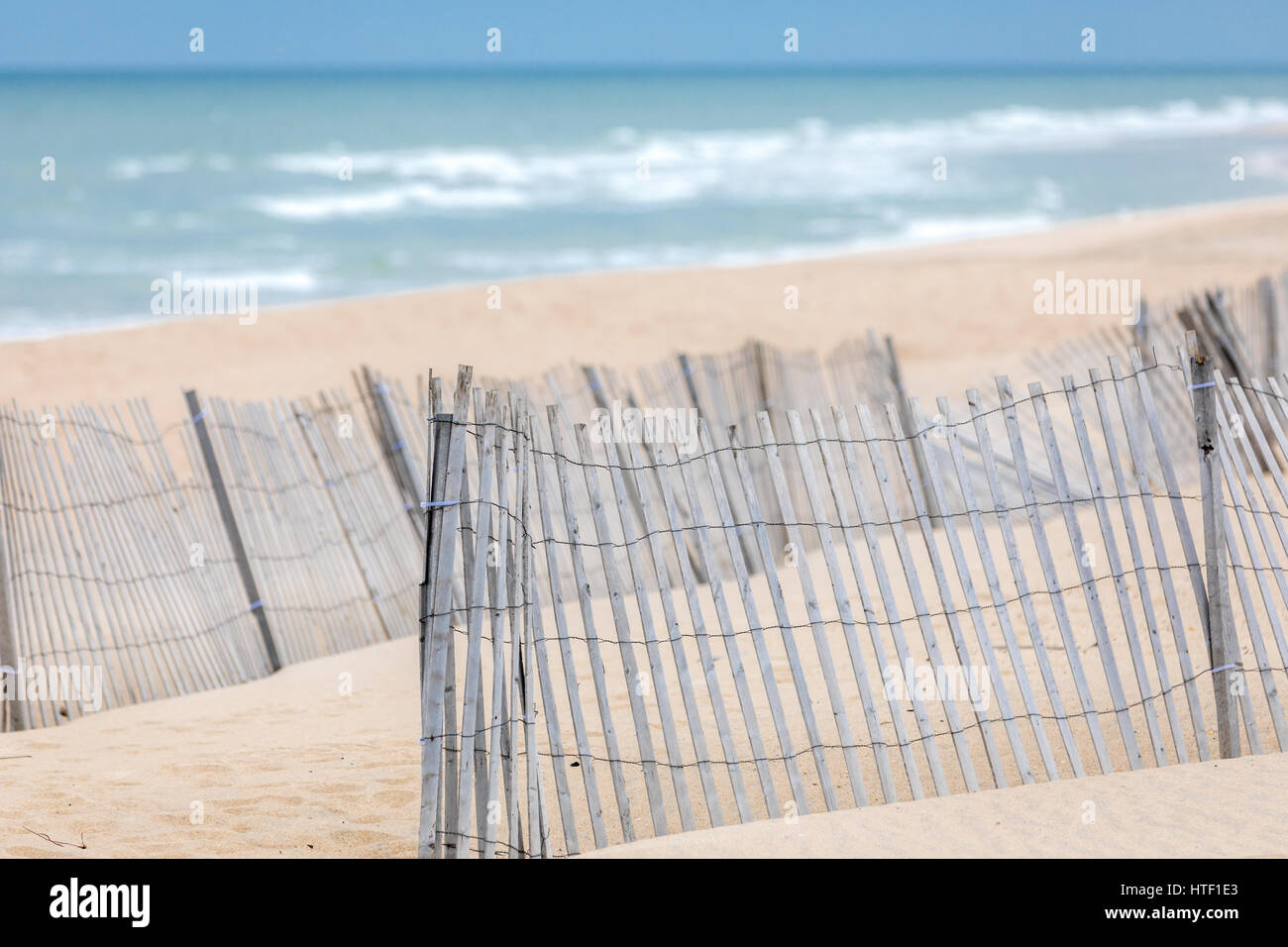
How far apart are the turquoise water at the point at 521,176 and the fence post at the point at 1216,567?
52.6ft

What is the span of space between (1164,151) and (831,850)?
4192 centimetres

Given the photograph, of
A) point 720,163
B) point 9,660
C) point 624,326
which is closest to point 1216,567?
point 9,660

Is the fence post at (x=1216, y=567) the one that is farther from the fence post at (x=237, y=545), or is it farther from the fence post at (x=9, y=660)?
the fence post at (x=9, y=660)

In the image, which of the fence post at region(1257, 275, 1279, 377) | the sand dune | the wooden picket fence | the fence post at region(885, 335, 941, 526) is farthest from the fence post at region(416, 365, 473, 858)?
the fence post at region(1257, 275, 1279, 377)

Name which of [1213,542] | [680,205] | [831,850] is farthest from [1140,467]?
[680,205]

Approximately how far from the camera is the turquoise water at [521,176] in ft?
78.6

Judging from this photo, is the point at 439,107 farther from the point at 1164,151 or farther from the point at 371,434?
the point at 371,434

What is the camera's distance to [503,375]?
13.5 m

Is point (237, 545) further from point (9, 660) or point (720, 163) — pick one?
point (720, 163)

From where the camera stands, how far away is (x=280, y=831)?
15.5ft

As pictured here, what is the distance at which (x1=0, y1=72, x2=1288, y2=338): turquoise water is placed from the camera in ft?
78.6

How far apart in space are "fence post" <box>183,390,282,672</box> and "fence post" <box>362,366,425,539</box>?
3.20 ft

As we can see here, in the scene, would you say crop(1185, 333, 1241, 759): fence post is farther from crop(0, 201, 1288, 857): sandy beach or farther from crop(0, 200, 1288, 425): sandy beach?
crop(0, 200, 1288, 425): sandy beach

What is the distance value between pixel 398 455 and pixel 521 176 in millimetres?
30374
